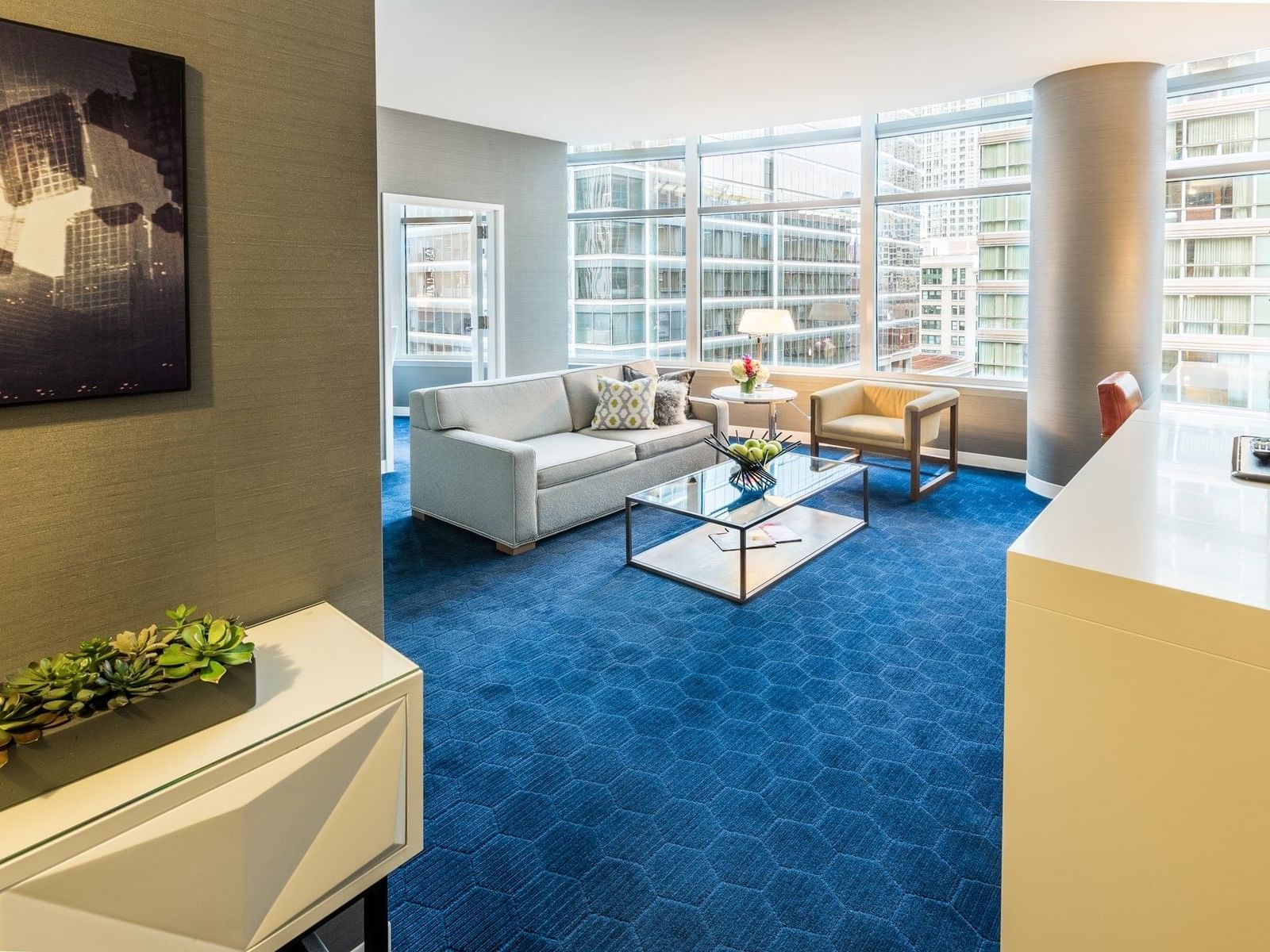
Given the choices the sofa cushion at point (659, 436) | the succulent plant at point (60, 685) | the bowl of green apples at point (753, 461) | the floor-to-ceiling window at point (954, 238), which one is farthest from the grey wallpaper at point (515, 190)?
the succulent plant at point (60, 685)

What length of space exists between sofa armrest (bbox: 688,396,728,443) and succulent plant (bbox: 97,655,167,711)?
14.3 feet

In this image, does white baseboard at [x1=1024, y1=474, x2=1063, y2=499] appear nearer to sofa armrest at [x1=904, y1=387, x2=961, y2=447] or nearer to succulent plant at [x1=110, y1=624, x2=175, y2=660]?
sofa armrest at [x1=904, y1=387, x2=961, y2=447]

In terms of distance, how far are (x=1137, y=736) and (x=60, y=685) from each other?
1391 mm

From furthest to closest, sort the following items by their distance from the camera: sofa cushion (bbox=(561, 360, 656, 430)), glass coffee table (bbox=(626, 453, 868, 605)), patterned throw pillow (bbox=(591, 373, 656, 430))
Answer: sofa cushion (bbox=(561, 360, 656, 430)) < patterned throw pillow (bbox=(591, 373, 656, 430)) < glass coffee table (bbox=(626, 453, 868, 605))

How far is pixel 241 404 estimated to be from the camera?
1340 millimetres

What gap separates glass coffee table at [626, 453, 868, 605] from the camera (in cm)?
343

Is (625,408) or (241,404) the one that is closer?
(241,404)

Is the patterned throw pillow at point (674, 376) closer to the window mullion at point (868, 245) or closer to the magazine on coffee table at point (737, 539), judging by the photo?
the magazine on coffee table at point (737, 539)

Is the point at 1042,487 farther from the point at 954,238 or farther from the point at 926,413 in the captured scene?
the point at 954,238

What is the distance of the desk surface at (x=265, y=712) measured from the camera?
91 centimetres

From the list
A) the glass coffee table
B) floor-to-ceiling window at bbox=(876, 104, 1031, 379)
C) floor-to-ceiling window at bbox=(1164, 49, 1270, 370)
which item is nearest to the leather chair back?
the glass coffee table

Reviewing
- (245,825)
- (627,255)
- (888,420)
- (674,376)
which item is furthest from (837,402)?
(245,825)

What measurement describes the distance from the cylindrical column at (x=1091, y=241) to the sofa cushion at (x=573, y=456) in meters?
2.69

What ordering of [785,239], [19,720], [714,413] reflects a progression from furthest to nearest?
[785,239]
[714,413]
[19,720]
